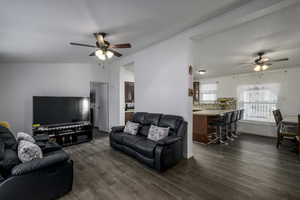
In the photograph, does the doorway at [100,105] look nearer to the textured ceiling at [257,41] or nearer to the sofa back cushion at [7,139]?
the sofa back cushion at [7,139]

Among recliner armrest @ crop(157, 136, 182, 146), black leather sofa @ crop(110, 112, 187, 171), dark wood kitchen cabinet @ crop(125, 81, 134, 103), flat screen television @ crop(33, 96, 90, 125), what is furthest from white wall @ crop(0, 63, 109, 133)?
recliner armrest @ crop(157, 136, 182, 146)

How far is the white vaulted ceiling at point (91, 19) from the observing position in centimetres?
190

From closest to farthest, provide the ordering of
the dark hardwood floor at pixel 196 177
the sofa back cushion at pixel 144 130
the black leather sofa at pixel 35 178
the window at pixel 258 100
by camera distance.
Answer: the black leather sofa at pixel 35 178, the dark hardwood floor at pixel 196 177, the sofa back cushion at pixel 144 130, the window at pixel 258 100

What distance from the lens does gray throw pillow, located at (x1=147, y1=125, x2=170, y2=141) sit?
2.87 m

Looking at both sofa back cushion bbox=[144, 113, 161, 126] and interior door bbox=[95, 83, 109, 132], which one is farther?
interior door bbox=[95, 83, 109, 132]

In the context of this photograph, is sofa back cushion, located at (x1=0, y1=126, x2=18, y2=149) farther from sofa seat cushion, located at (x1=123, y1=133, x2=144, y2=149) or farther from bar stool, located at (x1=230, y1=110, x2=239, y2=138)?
bar stool, located at (x1=230, y1=110, x2=239, y2=138)

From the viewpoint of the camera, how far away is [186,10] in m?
2.17

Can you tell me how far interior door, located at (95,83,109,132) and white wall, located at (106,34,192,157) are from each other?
181 centimetres

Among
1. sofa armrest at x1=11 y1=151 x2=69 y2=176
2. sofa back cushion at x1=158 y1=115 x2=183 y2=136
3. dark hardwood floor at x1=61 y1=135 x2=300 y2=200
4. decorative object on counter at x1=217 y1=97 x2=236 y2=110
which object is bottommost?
dark hardwood floor at x1=61 y1=135 x2=300 y2=200

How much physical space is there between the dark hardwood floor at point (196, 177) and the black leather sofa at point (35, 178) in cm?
24

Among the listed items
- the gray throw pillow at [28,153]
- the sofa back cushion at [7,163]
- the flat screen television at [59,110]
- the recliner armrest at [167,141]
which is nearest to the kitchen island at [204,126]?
the recliner armrest at [167,141]

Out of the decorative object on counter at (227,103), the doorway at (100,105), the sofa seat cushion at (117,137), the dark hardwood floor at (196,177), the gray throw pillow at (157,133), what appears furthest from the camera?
the decorative object on counter at (227,103)

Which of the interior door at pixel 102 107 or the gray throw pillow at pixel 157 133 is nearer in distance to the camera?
the gray throw pillow at pixel 157 133

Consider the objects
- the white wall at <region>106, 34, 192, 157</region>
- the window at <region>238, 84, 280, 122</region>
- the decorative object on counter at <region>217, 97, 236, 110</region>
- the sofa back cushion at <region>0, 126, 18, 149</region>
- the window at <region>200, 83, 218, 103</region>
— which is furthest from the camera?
the window at <region>200, 83, 218, 103</region>
